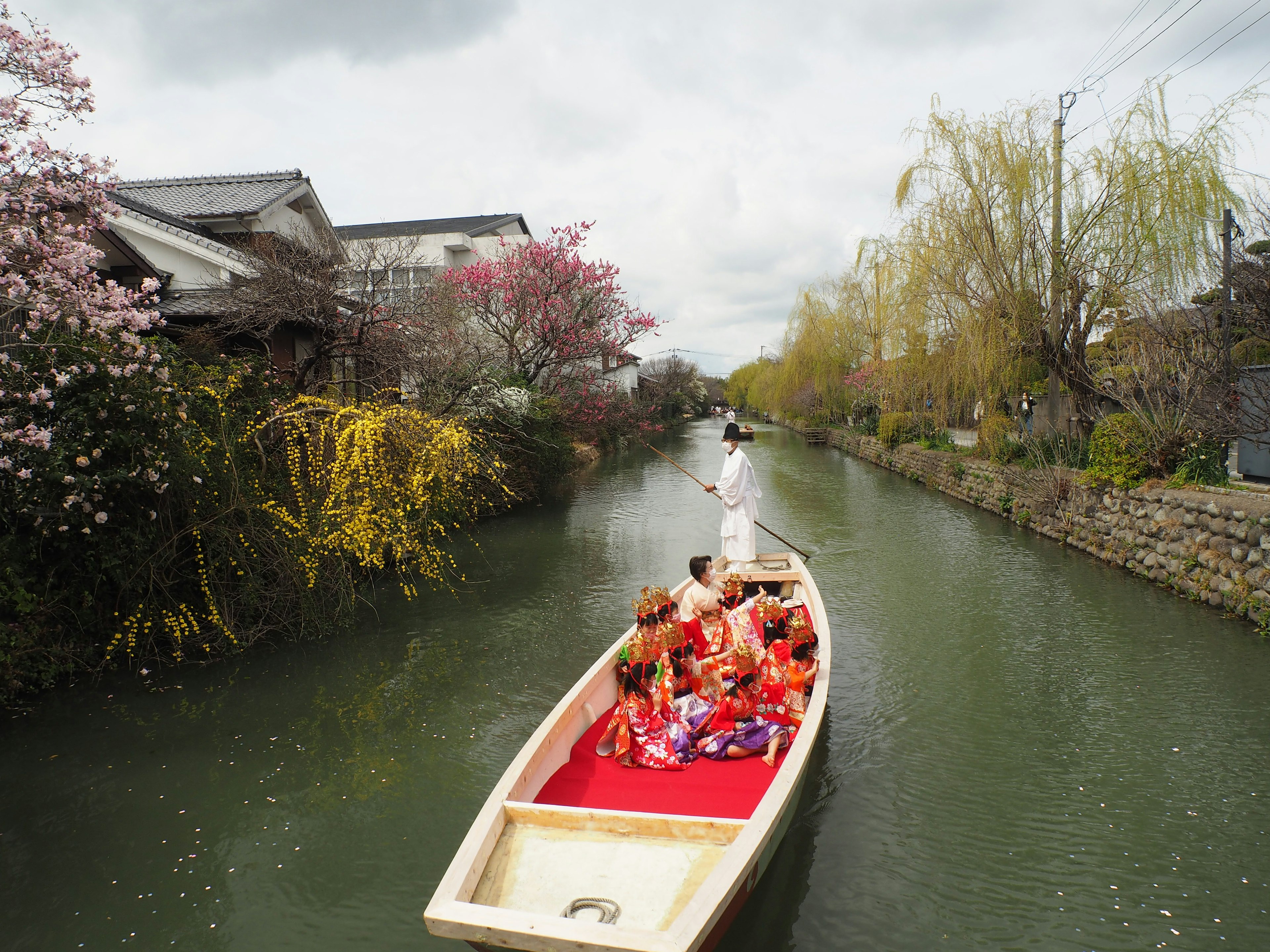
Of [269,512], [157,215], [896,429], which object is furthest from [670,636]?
[896,429]

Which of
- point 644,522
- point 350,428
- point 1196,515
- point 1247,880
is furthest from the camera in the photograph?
point 644,522

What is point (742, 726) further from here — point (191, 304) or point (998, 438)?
point (998, 438)

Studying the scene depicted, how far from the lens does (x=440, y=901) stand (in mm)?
2928

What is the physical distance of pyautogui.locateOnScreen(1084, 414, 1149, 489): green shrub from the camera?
34.7ft

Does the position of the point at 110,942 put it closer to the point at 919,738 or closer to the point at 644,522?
the point at 919,738

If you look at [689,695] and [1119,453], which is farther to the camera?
[1119,453]

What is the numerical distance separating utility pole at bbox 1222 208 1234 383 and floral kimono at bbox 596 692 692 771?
9012mm

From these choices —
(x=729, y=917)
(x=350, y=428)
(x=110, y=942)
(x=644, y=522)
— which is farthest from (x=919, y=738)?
(x=644, y=522)

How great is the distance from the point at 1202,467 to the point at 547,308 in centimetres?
1200

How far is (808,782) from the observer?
5250 millimetres

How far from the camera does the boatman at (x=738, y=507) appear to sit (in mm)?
8094

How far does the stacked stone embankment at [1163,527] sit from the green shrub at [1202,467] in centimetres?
27

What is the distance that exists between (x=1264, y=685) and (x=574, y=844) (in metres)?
6.45

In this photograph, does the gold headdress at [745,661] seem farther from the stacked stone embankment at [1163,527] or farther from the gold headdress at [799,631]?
the stacked stone embankment at [1163,527]
